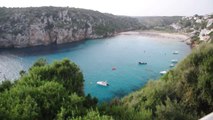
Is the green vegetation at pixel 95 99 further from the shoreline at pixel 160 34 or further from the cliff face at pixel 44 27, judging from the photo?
the shoreline at pixel 160 34

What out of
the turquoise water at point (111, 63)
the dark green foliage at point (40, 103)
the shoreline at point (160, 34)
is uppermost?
the dark green foliage at point (40, 103)

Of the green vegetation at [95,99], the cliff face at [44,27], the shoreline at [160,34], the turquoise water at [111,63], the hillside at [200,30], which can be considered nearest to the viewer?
the green vegetation at [95,99]

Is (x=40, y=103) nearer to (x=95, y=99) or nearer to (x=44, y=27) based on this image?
(x=95, y=99)

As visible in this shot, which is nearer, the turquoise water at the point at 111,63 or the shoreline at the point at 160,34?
the turquoise water at the point at 111,63

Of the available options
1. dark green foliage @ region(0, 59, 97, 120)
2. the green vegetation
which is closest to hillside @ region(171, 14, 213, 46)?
the green vegetation

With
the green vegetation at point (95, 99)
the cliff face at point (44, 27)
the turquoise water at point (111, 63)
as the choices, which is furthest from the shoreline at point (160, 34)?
the green vegetation at point (95, 99)
